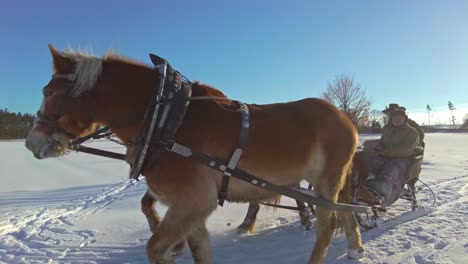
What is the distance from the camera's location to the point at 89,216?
20.3ft

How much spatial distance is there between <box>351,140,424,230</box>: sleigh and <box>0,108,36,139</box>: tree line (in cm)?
6501

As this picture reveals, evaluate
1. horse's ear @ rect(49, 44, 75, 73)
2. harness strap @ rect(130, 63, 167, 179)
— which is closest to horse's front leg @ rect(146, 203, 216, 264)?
harness strap @ rect(130, 63, 167, 179)

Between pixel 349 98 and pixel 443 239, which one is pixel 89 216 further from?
pixel 349 98

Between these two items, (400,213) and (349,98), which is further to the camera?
(349,98)

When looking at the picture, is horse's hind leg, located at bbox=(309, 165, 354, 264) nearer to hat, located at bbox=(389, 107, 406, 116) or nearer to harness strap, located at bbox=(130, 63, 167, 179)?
harness strap, located at bbox=(130, 63, 167, 179)

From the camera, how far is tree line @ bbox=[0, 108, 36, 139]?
61.8 m

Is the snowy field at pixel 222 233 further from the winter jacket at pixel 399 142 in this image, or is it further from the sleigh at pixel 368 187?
the winter jacket at pixel 399 142

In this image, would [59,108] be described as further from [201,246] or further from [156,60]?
[201,246]

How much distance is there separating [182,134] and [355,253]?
241 cm

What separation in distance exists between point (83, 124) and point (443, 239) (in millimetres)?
4244

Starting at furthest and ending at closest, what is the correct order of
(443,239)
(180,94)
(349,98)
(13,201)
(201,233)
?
(349,98) → (13,201) → (443,239) → (201,233) → (180,94)

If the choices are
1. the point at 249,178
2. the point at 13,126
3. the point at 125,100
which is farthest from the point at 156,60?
the point at 13,126

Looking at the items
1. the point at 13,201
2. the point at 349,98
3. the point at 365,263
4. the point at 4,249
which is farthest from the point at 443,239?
the point at 349,98

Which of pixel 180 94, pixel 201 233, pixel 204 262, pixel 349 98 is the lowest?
pixel 204 262
